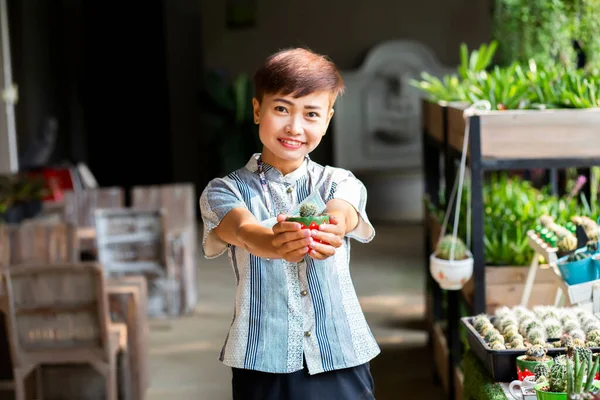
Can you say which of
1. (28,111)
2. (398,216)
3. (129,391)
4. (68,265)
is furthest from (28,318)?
(398,216)

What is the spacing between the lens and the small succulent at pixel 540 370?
7.83 feet

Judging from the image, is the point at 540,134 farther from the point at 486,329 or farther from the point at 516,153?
the point at 486,329

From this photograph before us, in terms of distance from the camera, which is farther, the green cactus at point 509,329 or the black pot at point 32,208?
the black pot at point 32,208

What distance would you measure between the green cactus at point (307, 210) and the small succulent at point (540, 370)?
2.68 feet

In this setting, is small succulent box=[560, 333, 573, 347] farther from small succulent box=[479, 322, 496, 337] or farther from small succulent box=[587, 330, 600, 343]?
small succulent box=[479, 322, 496, 337]

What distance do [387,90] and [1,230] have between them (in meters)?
7.73

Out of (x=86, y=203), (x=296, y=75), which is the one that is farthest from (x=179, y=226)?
(x=296, y=75)

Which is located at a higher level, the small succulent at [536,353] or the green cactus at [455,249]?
the green cactus at [455,249]

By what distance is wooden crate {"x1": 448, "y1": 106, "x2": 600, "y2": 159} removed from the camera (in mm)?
3568

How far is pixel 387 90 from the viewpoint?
40.0ft

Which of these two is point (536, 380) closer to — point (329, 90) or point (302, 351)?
point (302, 351)

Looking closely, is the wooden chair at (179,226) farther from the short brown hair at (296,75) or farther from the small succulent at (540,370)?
the short brown hair at (296,75)

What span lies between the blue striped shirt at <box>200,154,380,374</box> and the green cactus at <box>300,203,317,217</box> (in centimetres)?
20

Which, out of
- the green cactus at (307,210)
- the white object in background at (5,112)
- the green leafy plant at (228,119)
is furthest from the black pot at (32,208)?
the green cactus at (307,210)
